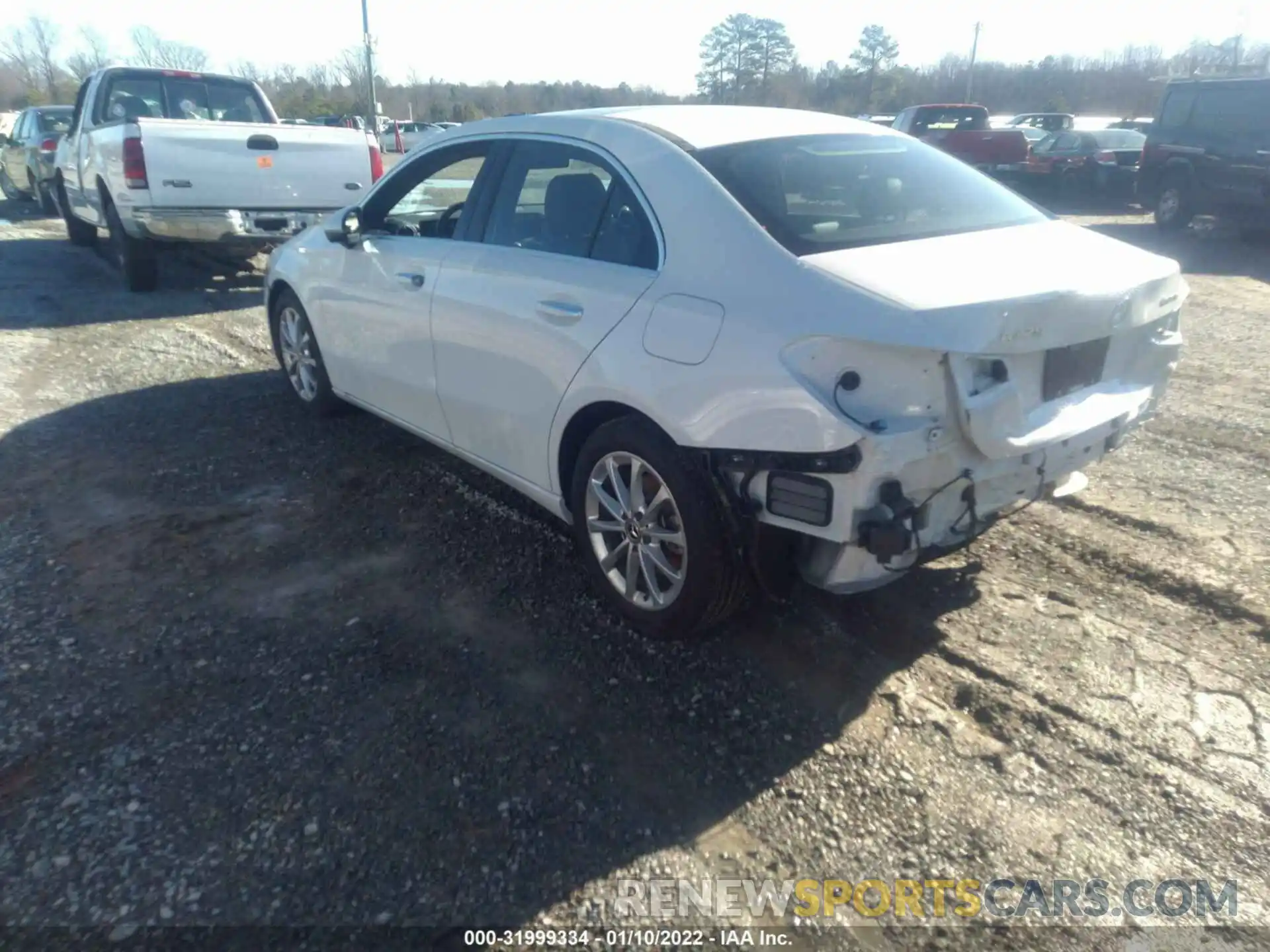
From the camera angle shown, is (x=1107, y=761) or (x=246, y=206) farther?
(x=246, y=206)

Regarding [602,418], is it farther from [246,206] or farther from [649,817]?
[246,206]

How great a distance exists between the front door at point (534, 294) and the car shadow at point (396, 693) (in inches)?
23.5

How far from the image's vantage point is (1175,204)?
1366cm

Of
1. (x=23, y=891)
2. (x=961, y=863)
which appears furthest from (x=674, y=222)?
(x=23, y=891)

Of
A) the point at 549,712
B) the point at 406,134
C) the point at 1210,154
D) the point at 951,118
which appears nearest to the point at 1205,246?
the point at 1210,154

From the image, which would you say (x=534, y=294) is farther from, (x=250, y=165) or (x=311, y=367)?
(x=250, y=165)

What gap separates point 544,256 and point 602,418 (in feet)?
2.40

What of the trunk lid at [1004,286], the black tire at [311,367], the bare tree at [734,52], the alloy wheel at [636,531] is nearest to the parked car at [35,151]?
the black tire at [311,367]

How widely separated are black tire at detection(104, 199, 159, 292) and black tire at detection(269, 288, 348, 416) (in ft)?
13.3

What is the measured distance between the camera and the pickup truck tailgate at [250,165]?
331 inches

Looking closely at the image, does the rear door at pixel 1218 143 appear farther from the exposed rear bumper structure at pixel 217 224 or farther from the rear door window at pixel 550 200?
the rear door window at pixel 550 200

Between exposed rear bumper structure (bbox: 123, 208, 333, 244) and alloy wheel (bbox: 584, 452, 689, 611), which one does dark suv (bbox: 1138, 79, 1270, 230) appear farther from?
alloy wheel (bbox: 584, 452, 689, 611)

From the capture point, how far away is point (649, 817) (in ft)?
8.70

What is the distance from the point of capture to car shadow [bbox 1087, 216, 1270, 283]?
36.0 ft
